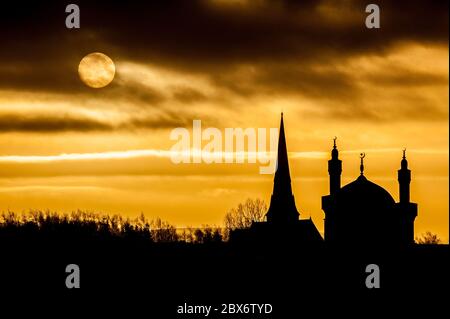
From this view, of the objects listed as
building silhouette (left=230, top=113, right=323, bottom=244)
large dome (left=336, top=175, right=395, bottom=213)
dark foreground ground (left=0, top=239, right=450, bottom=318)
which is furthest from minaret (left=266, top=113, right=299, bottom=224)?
large dome (left=336, top=175, right=395, bottom=213)

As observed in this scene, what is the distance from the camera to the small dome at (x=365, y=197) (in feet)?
306

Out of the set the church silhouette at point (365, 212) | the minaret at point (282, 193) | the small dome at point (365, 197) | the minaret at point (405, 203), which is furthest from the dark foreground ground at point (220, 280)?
the minaret at point (282, 193)

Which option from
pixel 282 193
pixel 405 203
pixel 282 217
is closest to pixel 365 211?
pixel 405 203

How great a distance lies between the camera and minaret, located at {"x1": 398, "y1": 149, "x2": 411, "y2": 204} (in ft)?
315

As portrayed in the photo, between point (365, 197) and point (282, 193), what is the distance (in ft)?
64.1

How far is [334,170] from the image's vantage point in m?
97.4

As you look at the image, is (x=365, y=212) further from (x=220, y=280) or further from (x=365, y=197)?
(x=220, y=280)

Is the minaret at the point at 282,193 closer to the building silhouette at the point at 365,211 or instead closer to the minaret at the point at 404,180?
the building silhouette at the point at 365,211

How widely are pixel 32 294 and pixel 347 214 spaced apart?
28505 mm

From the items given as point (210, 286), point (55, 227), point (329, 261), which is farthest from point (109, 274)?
point (55, 227)

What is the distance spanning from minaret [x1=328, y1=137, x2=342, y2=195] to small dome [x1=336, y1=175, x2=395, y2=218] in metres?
2.41

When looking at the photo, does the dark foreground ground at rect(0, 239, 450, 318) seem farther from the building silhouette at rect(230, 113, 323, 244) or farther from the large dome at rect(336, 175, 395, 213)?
the building silhouette at rect(230, 113, 323, 244)
